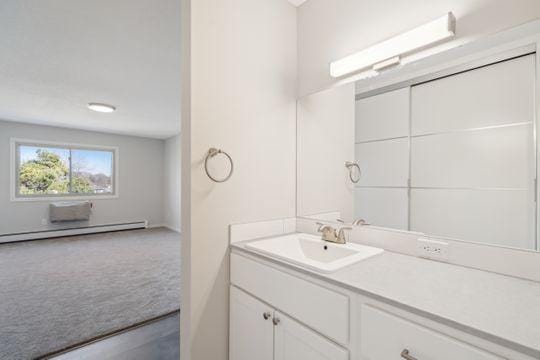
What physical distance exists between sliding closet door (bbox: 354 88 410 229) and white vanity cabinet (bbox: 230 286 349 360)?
0.75m

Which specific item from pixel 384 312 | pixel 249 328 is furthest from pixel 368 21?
pixel 249 328

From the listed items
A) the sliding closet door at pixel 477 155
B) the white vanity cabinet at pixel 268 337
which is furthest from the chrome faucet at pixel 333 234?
the white vanity cabinet at pixel 268 337

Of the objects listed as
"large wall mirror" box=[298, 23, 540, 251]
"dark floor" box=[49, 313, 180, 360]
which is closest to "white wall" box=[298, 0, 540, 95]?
"large wall mirror" box=[298, 23, 540, 251]

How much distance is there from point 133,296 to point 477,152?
3156 millimetres

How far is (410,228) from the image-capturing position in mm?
1338

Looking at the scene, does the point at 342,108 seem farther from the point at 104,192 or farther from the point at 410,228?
the point at 104,192

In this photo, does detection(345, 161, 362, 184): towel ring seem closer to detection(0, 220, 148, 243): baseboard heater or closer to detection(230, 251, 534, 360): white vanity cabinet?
detection(230, 251, 534, 360): white vanity cabinet

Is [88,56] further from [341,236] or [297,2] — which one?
[341,236]

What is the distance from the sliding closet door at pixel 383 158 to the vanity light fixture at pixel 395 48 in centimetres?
20

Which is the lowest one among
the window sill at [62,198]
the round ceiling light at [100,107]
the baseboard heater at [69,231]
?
the baseboard heater at [69,231]

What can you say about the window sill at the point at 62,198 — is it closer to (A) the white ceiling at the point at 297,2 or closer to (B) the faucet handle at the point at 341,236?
(A) the white ceiling at the point at 297,2

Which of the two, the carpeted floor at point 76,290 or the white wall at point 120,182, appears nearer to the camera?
the carpeted floor at point 76,290

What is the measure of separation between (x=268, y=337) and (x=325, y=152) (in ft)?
3.96

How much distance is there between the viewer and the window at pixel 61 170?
5184mm
